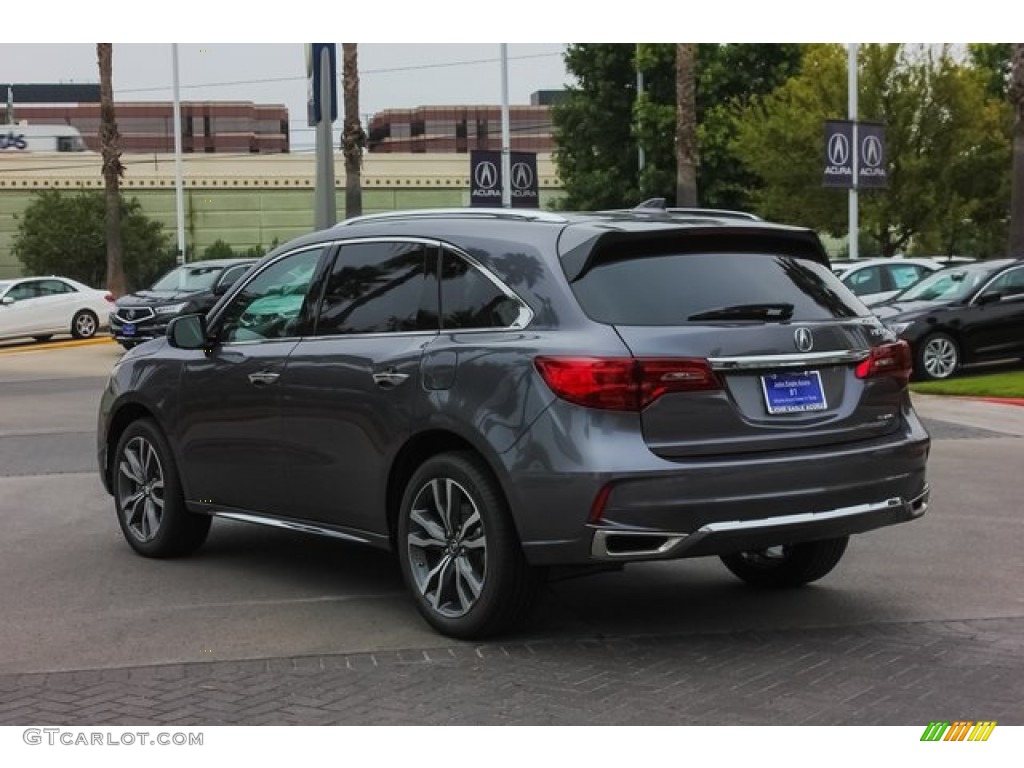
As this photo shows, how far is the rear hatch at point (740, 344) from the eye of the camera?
18.3 feet

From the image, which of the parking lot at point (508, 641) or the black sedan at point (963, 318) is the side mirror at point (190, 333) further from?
the black sedan at point (963, 318)

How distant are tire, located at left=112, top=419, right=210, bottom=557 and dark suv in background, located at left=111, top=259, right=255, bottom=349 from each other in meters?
16.9

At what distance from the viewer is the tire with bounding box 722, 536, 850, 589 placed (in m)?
6.91

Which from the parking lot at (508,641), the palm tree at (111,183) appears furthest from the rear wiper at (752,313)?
the palm tree at (111,183)

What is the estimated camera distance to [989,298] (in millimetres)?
18938

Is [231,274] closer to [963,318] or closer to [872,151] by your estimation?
[872,151]

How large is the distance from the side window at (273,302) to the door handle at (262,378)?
0.21 meters

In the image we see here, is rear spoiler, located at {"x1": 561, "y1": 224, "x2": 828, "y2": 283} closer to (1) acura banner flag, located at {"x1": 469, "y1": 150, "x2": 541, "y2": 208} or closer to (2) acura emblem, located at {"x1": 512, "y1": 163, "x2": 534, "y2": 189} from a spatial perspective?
(1) acura banner flag, located at {"x1": 469, "y1": 150, "x2": 541, "y2": 208}

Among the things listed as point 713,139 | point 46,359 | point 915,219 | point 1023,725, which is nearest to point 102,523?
point 1023,725

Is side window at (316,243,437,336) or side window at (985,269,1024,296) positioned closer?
side window at (316,243,437,336)

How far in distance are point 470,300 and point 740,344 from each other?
122 cm

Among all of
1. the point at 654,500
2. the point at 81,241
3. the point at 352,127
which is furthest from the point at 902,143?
the point at 654,500

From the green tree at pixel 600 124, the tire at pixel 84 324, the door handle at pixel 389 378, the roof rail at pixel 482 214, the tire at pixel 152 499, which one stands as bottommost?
the tire at pixel 84 324

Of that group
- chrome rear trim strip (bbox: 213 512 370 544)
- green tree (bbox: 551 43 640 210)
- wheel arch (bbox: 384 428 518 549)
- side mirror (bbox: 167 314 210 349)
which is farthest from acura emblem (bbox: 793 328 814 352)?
green tree (bbox: 551 43 640 210)
